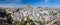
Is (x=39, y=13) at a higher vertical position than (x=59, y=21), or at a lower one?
higher

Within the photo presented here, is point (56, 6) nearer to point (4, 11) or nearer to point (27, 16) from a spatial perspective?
point (27, 16)

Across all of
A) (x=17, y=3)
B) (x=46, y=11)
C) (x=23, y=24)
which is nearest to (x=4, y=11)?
(x=17, y=3)

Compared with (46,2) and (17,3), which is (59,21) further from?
(17,3)

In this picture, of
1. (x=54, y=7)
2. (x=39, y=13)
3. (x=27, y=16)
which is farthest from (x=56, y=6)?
(x=27, y=16)

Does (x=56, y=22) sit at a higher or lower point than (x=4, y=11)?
lower

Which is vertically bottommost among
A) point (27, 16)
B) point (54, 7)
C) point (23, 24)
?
point (23, 24)

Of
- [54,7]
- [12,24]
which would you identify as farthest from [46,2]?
[12,24]

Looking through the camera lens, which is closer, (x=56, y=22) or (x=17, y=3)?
(x=56, y=22)

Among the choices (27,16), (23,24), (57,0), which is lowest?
(23,24)
